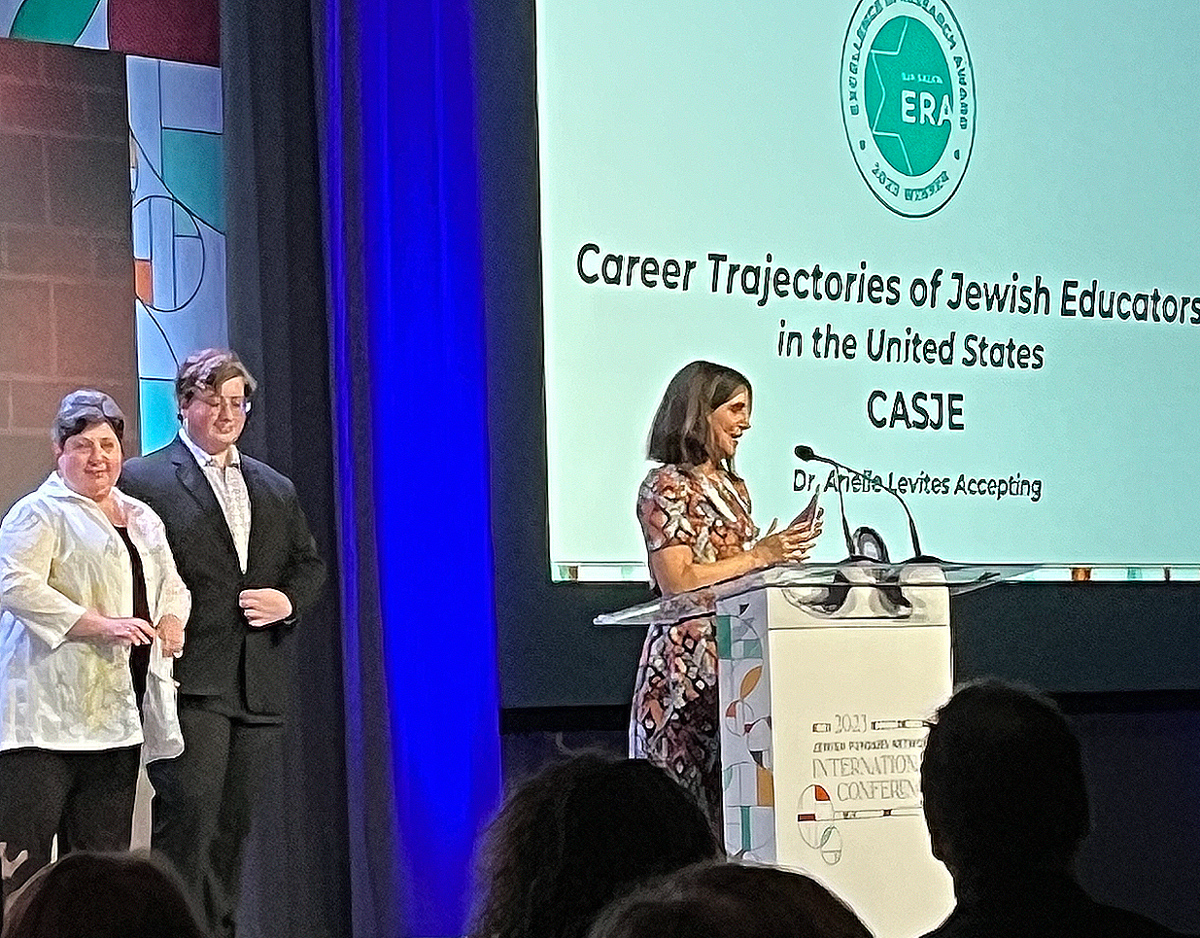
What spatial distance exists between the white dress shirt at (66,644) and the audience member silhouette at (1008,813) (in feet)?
6.99

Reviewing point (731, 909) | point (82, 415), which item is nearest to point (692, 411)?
point (82, 415)

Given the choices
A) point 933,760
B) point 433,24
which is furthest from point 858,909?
point 433,24

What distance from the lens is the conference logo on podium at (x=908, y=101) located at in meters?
4.62

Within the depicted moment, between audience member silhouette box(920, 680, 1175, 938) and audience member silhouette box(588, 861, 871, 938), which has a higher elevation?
audience member silhouette box(588, 861, 871, 938)

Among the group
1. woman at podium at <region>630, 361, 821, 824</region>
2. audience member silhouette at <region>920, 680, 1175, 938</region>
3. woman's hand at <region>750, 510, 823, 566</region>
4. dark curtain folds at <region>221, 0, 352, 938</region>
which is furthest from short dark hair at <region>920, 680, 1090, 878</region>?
dark curtain folds at <region>221, 0, 352, 938</region>

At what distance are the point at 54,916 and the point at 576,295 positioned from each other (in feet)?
10.7

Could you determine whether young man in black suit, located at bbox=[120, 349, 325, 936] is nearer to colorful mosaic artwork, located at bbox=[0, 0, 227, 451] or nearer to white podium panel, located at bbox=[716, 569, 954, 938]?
colorful mosaic artwork, located at bbox=[0, 0, 227, 451]

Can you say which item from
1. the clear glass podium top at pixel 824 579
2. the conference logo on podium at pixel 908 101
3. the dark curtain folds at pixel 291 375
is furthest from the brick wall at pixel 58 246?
the conference logo on podium at pixel 908 101

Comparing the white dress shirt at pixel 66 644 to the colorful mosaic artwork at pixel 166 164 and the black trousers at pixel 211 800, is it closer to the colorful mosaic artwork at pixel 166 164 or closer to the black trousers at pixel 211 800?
the black trousers at pixel 211 800

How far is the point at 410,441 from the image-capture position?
165 inches

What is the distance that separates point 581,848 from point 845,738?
1.49 metres

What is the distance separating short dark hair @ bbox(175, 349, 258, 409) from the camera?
3566mm

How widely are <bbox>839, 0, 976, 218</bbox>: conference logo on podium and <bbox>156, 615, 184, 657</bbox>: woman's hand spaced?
7.52ft

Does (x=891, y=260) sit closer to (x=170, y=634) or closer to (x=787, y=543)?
(x=787, y=543)
